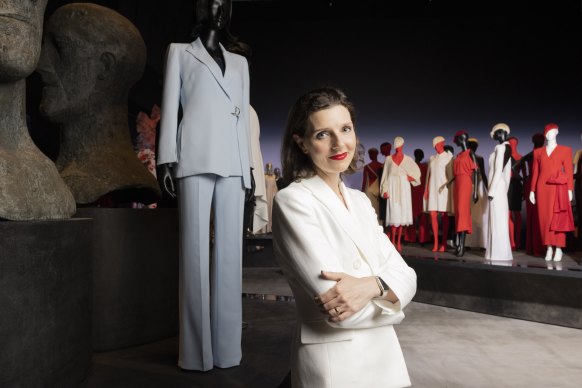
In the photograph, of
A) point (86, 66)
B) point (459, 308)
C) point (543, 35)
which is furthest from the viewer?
point (543, 35)

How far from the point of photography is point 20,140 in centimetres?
224

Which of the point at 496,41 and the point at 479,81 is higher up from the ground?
the point at 496,41

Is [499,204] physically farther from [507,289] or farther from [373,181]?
[373,181]

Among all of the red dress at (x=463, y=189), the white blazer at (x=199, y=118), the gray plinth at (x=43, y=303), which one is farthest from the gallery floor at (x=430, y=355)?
the red dress at (x=463, y=189)

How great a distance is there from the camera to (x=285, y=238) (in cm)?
125

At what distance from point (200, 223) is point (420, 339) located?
8.46ft

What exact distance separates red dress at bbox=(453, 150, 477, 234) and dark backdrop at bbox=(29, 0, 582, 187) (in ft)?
11.7

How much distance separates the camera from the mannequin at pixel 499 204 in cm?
643

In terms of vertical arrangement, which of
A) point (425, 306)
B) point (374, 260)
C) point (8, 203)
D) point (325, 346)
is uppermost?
point (8, 203)

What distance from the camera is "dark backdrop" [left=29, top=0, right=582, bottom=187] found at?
10062 millimetres

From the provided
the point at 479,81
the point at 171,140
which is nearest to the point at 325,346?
the point at 171,140

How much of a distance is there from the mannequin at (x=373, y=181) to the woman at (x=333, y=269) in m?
8.40

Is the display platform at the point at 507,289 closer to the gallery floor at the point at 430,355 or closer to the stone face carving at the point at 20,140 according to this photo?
the gallery floor at the point at 430,355

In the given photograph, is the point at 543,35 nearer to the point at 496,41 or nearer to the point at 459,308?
the point at 496,41
